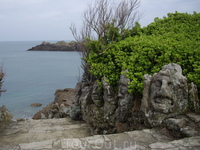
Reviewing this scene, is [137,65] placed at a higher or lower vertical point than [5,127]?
higher

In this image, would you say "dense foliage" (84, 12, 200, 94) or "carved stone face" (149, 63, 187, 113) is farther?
"dense foliage" (84, 12, 200, 94)

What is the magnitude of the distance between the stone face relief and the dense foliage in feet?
1.44

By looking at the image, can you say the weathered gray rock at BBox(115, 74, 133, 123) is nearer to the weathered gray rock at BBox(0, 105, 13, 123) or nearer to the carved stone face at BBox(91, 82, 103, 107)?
the carved stone face at BBox(91, 82, 103, 107)

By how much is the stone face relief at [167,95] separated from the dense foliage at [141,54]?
44 cm

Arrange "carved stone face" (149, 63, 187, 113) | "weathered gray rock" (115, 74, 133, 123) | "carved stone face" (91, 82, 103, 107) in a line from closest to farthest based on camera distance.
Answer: "carved stone face" (149, 63, 187, 113)
"weathered gray rock" (115, 74, 133, 123)
"carved stone face" (91, 82, 103, 107)

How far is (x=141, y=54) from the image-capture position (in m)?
6.51

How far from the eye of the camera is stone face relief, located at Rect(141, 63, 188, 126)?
4.51 m

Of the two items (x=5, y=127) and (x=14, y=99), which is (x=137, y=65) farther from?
(x=14, y=99)

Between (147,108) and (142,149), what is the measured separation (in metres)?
1.37

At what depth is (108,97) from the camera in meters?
6.21

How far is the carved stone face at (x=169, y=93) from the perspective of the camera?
4.50 m

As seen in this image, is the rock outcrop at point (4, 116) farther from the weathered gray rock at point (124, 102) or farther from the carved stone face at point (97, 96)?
the weathered gray rock at point (124, 102)

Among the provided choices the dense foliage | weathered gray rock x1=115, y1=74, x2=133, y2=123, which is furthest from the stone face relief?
weathered gray rock x1=115, y1=74, x2=133, y2=123

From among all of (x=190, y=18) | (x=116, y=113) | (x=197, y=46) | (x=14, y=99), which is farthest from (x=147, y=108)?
(x=14, y=99)
